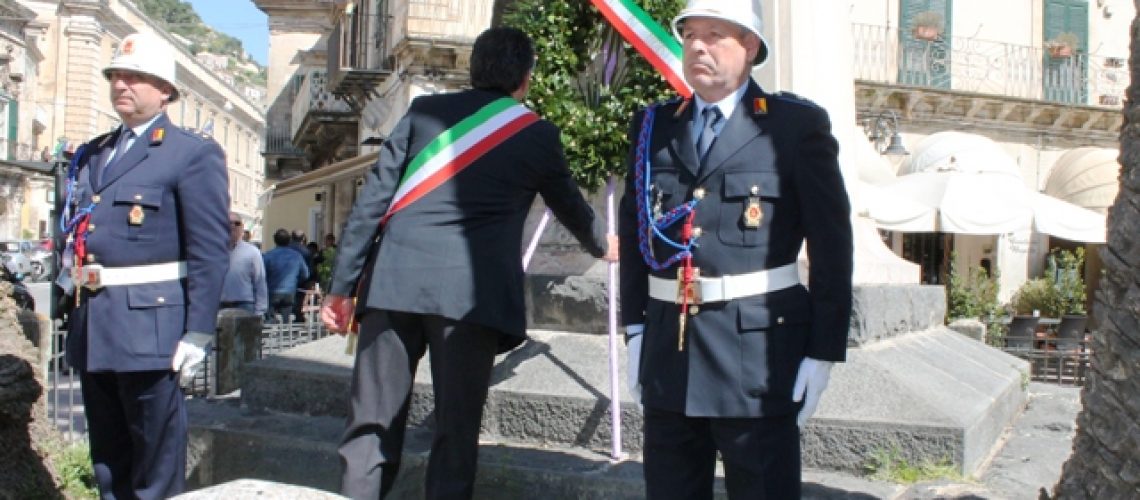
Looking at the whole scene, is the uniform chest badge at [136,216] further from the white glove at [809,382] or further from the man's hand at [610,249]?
the white glove at [809,382]

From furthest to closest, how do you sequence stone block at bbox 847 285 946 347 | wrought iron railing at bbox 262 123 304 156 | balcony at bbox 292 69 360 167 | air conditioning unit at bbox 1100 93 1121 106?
1. wrought iron railing at bbox 262 123 304 156
2. balcony at bbox 292 69 360 167
3. air conditioning unit at bbox 1100 93 1121 106
4. stone block at bbox 847 285 946 347

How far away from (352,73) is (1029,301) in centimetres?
1186

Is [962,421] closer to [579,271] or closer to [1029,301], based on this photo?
[579,271]

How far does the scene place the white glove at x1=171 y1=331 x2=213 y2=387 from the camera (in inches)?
144

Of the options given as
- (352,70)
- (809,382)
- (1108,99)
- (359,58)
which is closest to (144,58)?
(809,382)

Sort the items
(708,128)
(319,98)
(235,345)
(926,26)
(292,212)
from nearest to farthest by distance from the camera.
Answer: (708,128)
(235,345)
(926,26)
(319,98)
(292,212)

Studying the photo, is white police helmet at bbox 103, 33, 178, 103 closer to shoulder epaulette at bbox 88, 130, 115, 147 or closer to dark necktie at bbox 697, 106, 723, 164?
shoulder epaulette at bbox 88, 130, 115, 147

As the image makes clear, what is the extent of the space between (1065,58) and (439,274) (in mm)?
21982

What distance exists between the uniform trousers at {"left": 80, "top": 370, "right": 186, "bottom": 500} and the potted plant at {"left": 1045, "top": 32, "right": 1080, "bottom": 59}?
22048mm

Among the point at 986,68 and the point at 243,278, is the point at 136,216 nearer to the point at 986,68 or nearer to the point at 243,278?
the point at 243,278

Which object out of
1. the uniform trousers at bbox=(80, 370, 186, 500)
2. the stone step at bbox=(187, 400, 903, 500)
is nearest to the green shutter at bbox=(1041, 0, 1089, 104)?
the stone step at bbox=(187, 400, 903, 500)

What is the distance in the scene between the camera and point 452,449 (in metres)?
3.46

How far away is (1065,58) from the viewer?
72.7ft

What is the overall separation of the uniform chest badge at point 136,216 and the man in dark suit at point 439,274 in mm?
747
